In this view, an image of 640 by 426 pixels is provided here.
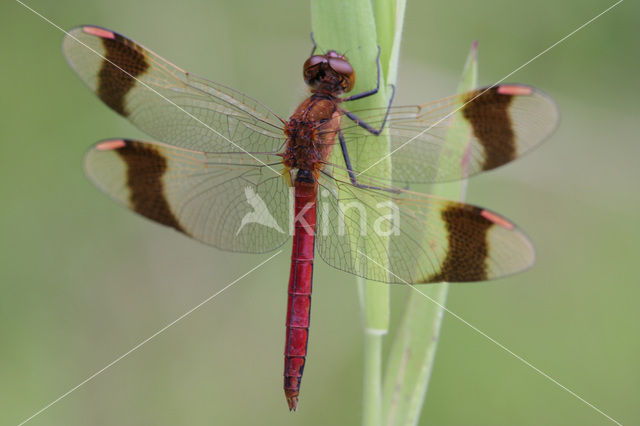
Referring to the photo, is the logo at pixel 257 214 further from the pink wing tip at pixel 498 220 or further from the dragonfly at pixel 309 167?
the pink wing tip at pixel 498 220

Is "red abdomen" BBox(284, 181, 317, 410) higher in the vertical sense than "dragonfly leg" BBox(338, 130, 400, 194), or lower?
lower

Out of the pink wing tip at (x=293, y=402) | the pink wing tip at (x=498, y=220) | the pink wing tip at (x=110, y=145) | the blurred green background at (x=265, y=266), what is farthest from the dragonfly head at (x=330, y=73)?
the blurred green background at (x=265, y=266)

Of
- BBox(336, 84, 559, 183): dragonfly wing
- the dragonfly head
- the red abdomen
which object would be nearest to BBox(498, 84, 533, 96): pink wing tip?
BBox(336, 84, 559, 183): dragonfly wing

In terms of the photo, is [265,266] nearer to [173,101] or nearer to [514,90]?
[173,101]

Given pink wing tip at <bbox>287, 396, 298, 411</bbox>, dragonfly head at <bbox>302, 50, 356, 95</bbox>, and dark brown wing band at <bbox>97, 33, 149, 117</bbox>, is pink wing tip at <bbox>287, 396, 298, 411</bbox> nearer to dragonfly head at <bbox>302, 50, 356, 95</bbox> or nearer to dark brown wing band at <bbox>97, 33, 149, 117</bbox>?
dragonfly head at <bbox>302, 50, 356, 95</bbox>

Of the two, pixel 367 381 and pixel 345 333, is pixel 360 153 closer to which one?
pixel 367 381

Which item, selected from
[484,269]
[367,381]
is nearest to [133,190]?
[367,381]

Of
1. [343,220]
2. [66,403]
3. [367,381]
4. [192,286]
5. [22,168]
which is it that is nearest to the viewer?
[367,381]
